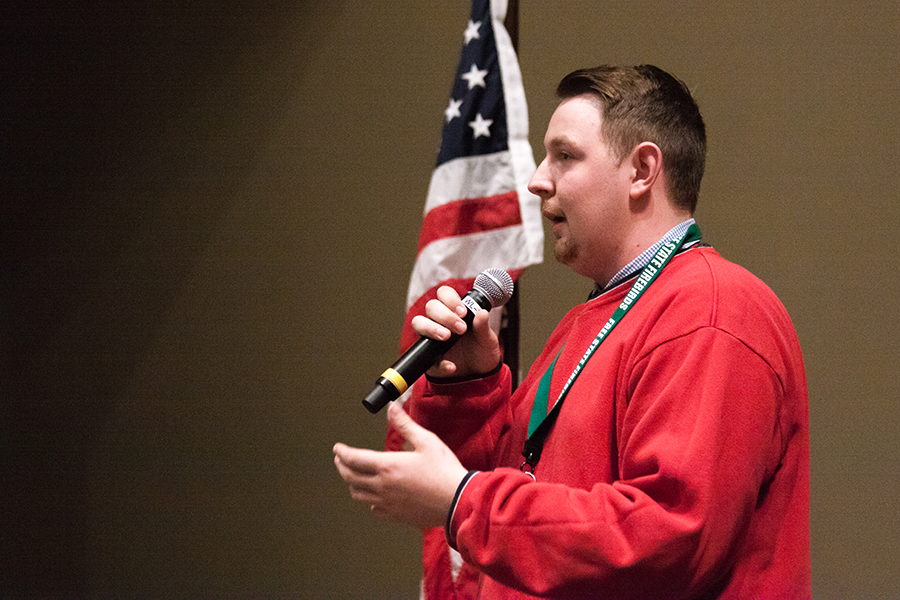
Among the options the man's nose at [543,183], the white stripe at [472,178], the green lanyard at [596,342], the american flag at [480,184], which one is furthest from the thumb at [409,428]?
the white stripe at [472,178]

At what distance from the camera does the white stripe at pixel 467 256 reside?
2016 millimetres

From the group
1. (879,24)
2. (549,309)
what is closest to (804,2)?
(879,24)

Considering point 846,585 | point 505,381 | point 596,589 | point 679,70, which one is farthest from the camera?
point 679,70

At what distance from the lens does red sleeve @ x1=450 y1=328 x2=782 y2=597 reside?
879 millimetres

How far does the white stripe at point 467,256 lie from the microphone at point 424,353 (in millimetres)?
715

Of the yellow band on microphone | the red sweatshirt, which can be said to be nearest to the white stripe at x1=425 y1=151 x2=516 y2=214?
the red sweatshirt

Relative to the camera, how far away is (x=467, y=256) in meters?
2.05

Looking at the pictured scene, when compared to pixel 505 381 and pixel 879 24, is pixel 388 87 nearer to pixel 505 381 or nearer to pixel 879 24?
pixel 879 24

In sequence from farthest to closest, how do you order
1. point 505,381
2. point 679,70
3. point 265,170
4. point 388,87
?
point 265,170 → point 388,87 → point 679,70 → point 505,381

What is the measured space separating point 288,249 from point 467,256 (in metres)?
1.25

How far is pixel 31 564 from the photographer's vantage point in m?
3.45

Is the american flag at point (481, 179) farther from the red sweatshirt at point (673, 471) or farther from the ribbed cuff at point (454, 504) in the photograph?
the ribbed cuff at point (454, 504)

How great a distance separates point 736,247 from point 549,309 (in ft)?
1.91

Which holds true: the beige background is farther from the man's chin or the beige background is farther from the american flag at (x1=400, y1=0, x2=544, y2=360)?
the man's chin
